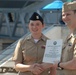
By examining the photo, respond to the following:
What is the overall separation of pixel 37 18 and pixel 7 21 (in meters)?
21.8

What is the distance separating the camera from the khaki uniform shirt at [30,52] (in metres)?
3.88

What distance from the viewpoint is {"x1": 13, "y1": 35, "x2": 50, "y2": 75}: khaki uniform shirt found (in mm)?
3879

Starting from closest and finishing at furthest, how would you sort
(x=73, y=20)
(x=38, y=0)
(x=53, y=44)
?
(x=73, y=20) < (x=53, y=44) < (x=38, y=0)

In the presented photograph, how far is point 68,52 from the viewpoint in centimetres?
→ 347

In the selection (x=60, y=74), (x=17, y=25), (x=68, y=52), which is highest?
(x=68, y=52)

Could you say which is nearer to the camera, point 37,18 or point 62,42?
point 62,42

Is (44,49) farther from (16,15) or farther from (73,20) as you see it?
(16,15)

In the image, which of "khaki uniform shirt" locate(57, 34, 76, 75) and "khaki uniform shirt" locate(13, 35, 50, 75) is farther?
"khaki uniform shirt" locate(13, 35, 50, 75)

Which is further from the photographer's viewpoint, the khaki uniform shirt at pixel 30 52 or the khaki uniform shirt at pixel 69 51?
the khaki uniform shirt at pixel 30 52

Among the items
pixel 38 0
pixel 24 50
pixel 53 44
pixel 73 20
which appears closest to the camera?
pixel 73 20

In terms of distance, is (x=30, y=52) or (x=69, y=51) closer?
(x=69, y=51)

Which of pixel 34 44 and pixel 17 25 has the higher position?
pixel 34 44

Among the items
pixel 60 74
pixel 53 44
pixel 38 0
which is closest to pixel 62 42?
pixel 53 44

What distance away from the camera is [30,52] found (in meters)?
3.88
